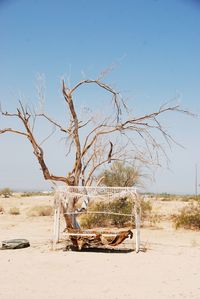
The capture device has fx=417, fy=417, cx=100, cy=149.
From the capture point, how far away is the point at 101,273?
10070 millimetres

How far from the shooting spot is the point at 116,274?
9945 millimetres

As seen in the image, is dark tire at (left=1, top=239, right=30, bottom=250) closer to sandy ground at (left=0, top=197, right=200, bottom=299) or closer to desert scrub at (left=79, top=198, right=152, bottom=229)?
sandy ground at (left=0, top=197, right=200, bottom=299)

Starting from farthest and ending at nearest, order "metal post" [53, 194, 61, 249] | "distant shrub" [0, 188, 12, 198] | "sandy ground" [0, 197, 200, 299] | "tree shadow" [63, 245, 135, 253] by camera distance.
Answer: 1. "distant shrub" [0, 188, 12, 198]
2. "metal post" [53, 194, 61, 249]
3. "tree shadow" [63, 245, 135, 253]
4. "sandy ground" [0, 197, 200, 299]

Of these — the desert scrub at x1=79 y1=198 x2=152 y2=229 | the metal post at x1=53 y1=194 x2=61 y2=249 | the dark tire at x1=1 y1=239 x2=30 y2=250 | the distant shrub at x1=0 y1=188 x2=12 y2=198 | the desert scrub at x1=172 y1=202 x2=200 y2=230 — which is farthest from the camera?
the distant shrub at x1=0 y1=188 x2=12 y2=198

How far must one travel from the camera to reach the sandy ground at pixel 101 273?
8141mm

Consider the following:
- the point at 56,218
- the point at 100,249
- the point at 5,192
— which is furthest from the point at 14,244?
the point at 5,192

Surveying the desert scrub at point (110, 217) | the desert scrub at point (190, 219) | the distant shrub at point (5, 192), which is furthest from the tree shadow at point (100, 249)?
the distant shrub at point (5, 192)

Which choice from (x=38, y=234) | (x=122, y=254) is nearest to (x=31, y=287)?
(x=122, y=254)

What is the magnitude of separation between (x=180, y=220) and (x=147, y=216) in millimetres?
4298

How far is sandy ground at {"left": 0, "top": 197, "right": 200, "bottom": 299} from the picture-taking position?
26.7 feet

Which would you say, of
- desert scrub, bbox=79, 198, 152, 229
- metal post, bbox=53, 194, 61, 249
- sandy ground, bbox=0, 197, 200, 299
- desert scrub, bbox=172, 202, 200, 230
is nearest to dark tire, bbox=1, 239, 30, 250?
sandy ground, bbox=0, 197, 200, 299

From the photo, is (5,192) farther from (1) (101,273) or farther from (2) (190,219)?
Answer: (1) (101,273)

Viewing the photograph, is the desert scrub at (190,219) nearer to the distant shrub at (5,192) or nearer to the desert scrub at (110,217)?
the desert scrub at (110,217)

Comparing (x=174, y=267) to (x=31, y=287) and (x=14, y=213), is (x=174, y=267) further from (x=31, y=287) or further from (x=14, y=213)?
(x=14, y=213)
